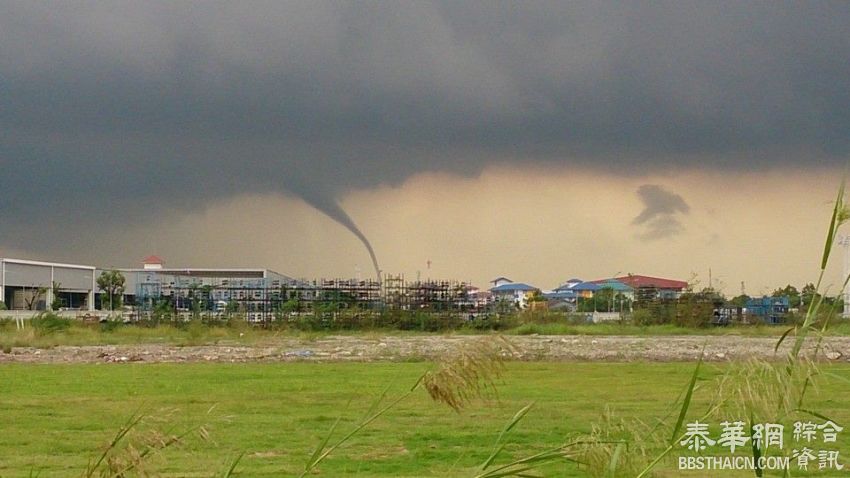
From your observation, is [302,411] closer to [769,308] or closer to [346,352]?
[346,352]

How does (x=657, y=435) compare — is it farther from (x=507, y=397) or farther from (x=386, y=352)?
(x=386, y=352)

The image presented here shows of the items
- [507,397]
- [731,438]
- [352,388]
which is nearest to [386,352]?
[352,388]

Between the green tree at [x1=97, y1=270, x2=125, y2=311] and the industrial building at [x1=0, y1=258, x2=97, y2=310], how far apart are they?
4.97 feet

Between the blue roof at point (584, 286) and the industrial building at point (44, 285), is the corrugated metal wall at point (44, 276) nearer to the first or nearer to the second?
the industrial building at point (44, 285)

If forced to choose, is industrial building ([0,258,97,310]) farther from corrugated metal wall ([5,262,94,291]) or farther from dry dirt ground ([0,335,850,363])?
dry dirt ground ([0,335,850,363])

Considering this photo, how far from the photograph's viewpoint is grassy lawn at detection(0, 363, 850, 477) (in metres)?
7.70

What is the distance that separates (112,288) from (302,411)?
57.7m

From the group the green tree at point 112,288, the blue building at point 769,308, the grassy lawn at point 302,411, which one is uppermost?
the green tree at point 112,288

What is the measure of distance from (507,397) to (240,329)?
20670 millimetres

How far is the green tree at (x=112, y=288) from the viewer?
66.0m

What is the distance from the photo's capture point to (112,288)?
66250 millimetres

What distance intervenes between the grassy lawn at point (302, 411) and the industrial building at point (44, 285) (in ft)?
134


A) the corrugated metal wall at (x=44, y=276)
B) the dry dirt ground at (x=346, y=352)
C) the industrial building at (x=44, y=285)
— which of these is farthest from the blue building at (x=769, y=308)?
the corrugated metal wall at (x=44, y=276)

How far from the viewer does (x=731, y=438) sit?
303 cm
